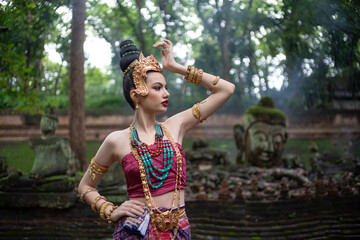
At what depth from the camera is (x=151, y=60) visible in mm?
2422

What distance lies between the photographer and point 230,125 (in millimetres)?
11422

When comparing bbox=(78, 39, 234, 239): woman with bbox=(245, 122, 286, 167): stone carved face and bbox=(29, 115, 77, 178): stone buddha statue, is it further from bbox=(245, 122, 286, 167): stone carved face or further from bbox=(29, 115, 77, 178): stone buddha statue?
bbox=(245, 122, 286, 167): stone carved face

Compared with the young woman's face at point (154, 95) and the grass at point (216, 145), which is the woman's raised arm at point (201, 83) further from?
the grass at point (216, 145)

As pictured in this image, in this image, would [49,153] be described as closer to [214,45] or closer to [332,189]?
[332,189]

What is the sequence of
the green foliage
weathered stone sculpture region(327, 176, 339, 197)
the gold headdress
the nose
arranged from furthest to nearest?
the nose, weathered stone sculpture region(327, 176, 339, 197), the green foliage, the gold headdress

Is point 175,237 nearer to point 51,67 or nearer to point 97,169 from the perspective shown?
point 97,169

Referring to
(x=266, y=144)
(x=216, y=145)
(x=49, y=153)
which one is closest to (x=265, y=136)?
(x=266, y=144)

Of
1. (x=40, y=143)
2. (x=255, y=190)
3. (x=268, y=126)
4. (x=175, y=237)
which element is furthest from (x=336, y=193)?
(x=40, y=143)

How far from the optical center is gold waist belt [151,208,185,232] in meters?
2.19

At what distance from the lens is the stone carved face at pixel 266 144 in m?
8.51

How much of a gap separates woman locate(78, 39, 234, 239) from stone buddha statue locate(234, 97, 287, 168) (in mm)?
6282

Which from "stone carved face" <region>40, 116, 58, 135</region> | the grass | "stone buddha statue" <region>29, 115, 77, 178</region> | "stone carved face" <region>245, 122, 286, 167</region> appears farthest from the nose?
"stone carved face" <region>40, 116, 58, 135</region>

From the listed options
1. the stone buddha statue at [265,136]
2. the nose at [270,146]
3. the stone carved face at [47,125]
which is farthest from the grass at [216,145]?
the nose at [270,146]

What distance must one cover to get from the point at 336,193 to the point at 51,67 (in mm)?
4946
